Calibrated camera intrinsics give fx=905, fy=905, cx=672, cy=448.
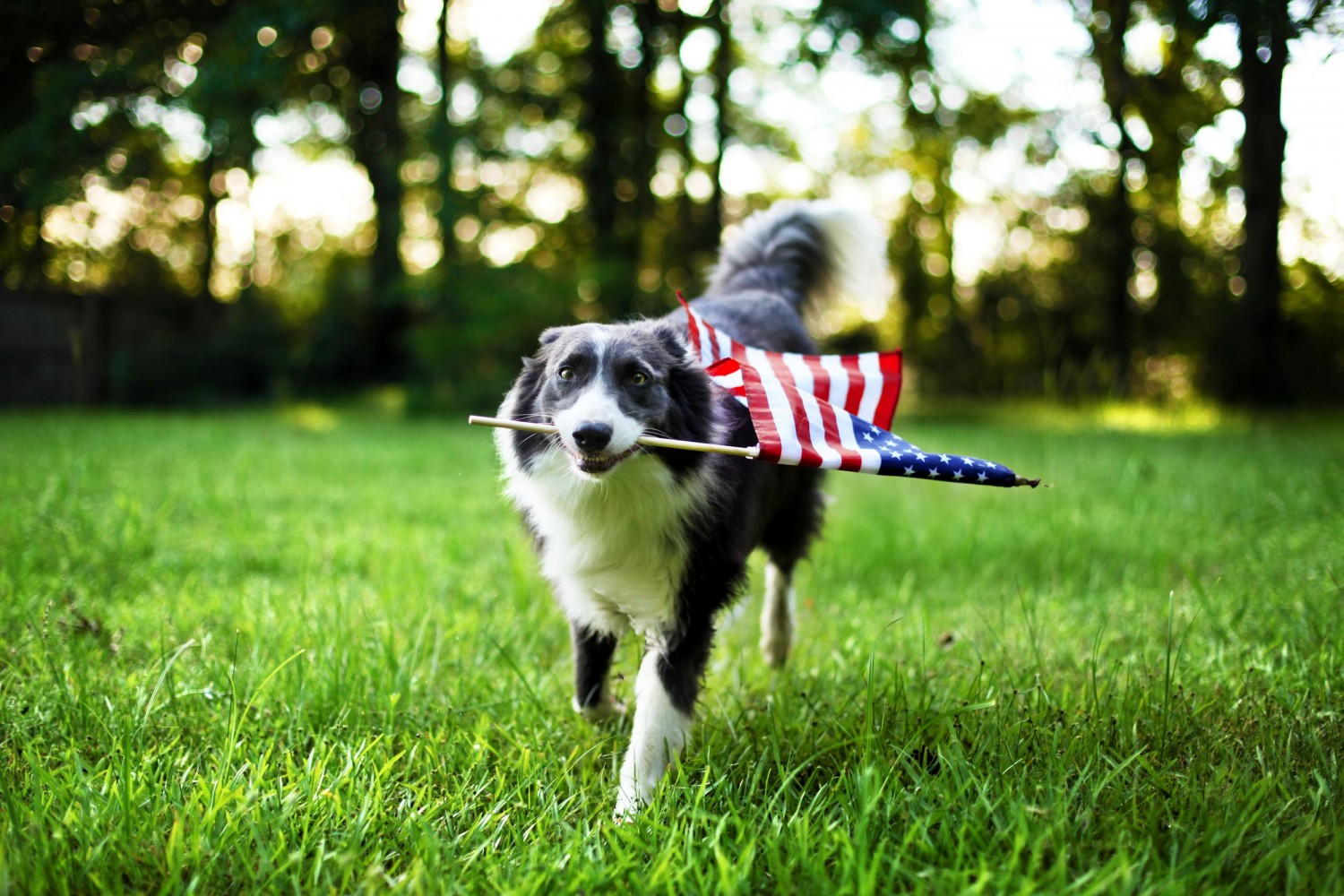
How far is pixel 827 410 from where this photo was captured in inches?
93.8

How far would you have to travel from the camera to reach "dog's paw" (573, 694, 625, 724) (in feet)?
8.92

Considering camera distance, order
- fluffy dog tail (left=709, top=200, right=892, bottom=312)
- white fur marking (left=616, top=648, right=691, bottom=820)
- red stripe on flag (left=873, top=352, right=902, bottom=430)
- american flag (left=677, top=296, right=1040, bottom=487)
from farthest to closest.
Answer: fluffy dog tail (left=709, top=200, right=892, bottom=312)
red stripe on flag (left=873, top=352, right=902, bottom=430)
white fur marking (left=616, top=648, right=691, bottom=820)
american flag (left=677, top=296, right=1040, bottom=487)

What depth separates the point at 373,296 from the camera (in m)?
14.9

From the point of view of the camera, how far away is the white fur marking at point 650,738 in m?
2.26

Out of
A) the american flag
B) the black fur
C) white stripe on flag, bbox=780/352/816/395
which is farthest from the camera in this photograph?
white stripe on flag, bbox=780/352/816/395

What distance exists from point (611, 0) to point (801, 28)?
3.36m

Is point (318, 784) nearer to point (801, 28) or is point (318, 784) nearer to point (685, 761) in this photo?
point (685, 761)

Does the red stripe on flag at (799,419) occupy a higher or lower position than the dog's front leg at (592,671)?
higher

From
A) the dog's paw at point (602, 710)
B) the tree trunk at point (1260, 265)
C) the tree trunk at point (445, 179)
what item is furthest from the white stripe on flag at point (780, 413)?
the tree trunk at point (1260, 265)

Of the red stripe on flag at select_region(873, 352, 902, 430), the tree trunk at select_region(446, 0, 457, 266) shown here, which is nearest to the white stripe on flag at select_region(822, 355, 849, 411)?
the red stripe on flag at select_region(873, 352, 902, 430)

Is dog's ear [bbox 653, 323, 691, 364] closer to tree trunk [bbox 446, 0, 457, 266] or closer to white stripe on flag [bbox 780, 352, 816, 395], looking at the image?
white stripe on flag [bbox 780, 352, 816, 395]

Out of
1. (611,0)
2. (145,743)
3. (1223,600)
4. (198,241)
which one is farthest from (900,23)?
(198,241)

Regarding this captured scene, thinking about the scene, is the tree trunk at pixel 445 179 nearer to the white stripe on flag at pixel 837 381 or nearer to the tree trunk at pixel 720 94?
the tree trunk at pixel 720 94

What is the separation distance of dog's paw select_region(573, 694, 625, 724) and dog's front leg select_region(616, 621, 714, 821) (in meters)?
0.25
